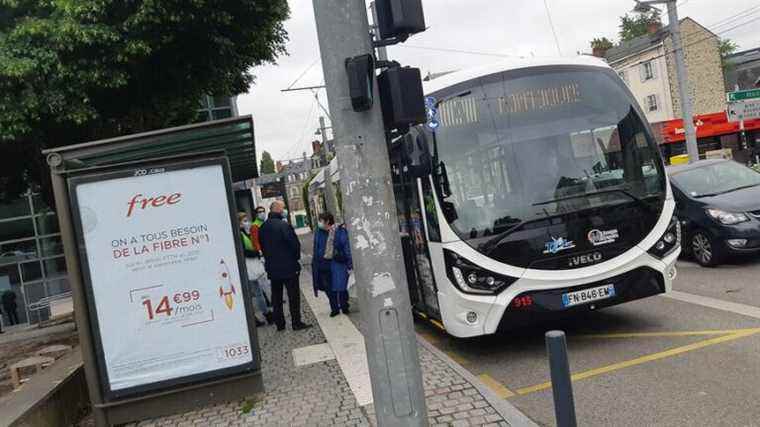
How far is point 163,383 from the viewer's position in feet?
17.4

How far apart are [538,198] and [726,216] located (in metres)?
4.66

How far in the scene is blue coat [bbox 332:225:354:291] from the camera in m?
8.75

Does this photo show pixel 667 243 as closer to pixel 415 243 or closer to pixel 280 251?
pixel 415 243

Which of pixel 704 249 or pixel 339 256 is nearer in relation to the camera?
pixel 339 256

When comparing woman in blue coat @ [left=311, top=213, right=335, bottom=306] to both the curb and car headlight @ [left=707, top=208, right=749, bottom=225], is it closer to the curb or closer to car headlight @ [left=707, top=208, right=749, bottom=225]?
the curb

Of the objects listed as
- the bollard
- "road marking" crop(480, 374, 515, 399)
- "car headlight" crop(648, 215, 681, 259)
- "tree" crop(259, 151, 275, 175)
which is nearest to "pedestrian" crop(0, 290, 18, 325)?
"road marking" crop(480, 374, 515, 399)

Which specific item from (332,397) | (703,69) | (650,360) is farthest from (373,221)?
(703,69)

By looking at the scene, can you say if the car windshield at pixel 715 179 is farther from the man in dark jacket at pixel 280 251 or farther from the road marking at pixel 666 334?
the man in dark jacket at pixel 280 251

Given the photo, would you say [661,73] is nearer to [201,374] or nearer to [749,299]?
[749,299]

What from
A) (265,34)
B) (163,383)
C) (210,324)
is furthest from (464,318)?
(265,34)

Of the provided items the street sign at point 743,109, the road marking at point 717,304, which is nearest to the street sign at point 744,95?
the street sign at point 743,109

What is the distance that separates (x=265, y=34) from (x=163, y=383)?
24.3ft

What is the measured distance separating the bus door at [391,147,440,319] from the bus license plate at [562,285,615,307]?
1.29 meters

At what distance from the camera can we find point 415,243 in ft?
22.4
